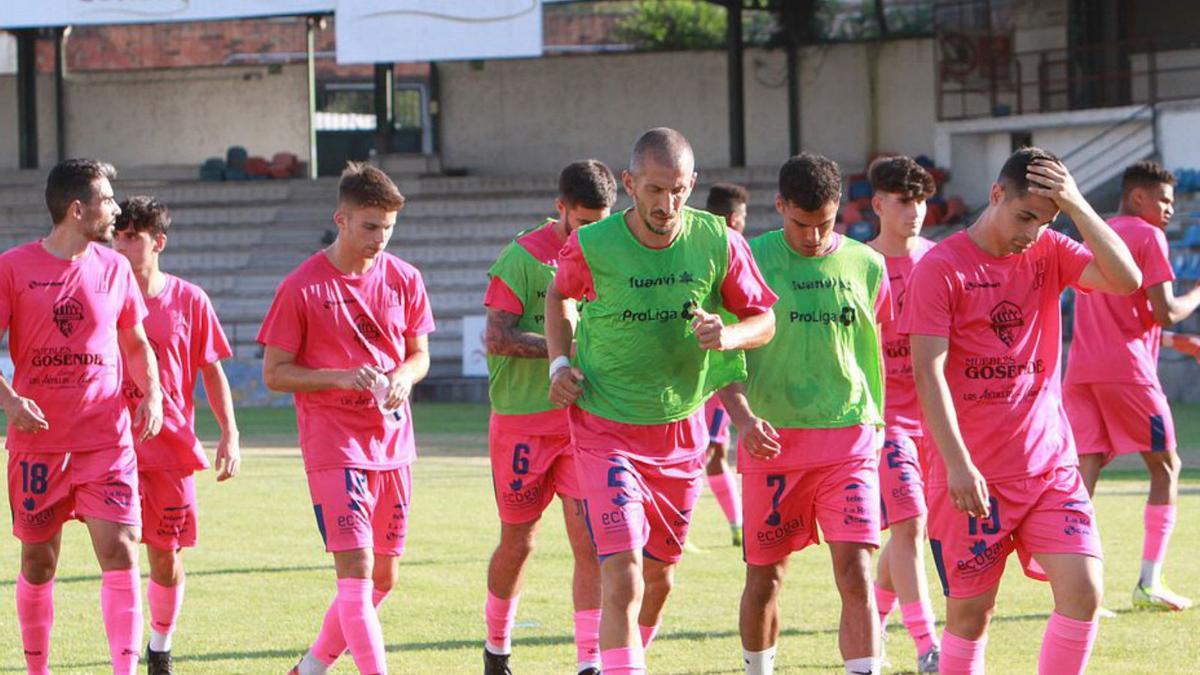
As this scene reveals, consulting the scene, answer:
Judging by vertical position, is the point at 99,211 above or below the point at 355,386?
above

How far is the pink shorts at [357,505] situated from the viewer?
732cm

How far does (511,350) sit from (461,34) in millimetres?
26365

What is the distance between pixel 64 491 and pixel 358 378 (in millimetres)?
1402

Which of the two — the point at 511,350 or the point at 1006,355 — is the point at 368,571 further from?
the point at 1006,355

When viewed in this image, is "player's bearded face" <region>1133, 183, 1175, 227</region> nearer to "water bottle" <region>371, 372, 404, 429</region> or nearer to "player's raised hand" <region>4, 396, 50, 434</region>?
"water bottle" <region>371, 372, 404, 429</region>

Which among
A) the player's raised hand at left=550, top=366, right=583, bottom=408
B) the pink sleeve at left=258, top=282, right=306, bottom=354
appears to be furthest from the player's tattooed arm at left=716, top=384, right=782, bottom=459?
the pink sleeve at left=258, top=282, right=306, bottom=354

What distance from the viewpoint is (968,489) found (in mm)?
6277

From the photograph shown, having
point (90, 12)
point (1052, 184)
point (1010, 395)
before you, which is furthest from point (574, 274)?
point (90, 12)

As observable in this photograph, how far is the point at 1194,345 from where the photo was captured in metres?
10.0

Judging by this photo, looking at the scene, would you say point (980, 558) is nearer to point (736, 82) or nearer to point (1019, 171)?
point (1019, 171)

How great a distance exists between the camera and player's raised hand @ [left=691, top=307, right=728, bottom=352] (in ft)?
21.3

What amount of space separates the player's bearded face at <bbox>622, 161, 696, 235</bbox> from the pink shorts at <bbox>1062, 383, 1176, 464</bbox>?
4.11m

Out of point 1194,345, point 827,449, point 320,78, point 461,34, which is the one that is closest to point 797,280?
point 827,449

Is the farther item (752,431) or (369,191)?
(369,191)
